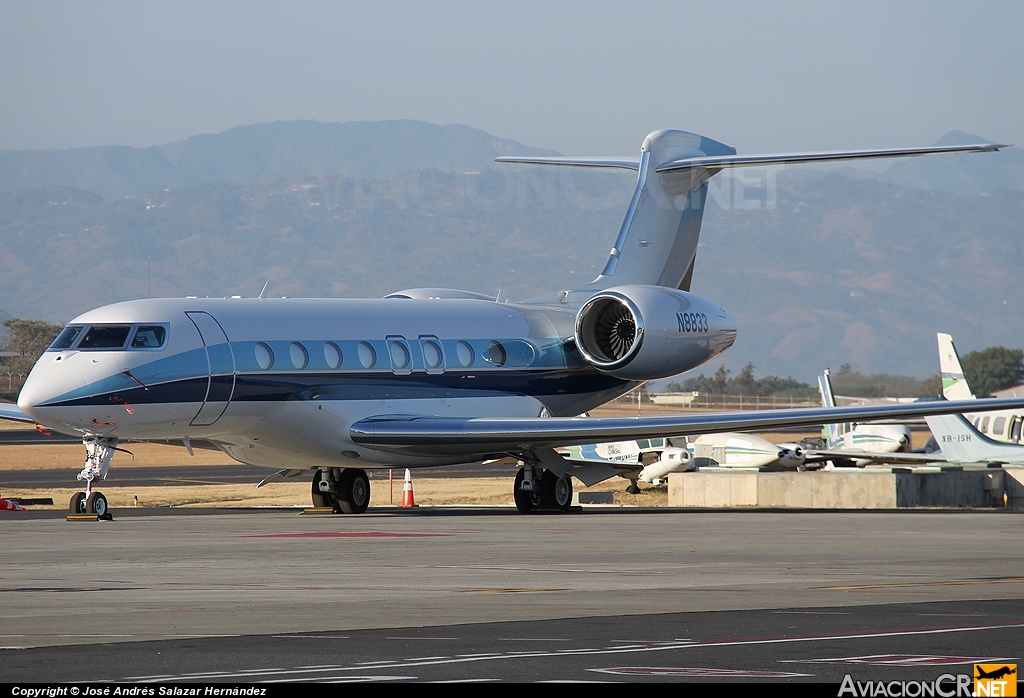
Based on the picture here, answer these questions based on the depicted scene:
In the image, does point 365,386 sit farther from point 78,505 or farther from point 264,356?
point 78,505

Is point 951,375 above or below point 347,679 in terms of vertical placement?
above

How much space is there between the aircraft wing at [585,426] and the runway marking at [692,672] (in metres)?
17.5

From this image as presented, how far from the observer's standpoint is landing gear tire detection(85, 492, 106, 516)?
23859mm

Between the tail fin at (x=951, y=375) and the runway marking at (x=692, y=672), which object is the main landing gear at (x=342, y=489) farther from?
the runway marking at (x=692, y=672)

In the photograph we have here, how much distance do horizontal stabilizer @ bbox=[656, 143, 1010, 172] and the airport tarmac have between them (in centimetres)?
822

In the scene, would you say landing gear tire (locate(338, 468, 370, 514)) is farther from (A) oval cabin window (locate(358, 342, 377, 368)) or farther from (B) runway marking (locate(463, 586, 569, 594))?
(B) runway marking (locate(463, 586, 569, 594))

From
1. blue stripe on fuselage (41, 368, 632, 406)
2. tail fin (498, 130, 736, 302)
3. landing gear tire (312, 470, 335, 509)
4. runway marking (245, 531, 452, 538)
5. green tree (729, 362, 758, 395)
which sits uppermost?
tail fin (498, 130, 736, 302)

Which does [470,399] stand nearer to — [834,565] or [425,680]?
[834,565]

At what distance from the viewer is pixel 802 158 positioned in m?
30.6

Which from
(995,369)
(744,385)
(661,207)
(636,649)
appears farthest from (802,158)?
(744,385)

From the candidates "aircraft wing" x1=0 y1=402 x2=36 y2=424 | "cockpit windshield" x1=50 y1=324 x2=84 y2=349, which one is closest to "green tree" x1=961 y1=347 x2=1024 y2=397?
"aircraft wing" x1=0 y1=402 x2=36 y2=424

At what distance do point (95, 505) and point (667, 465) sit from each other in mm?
23731

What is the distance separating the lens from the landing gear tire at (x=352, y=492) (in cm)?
2816

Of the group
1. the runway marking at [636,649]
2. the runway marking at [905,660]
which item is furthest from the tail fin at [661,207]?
the runway marking at [905,660]
